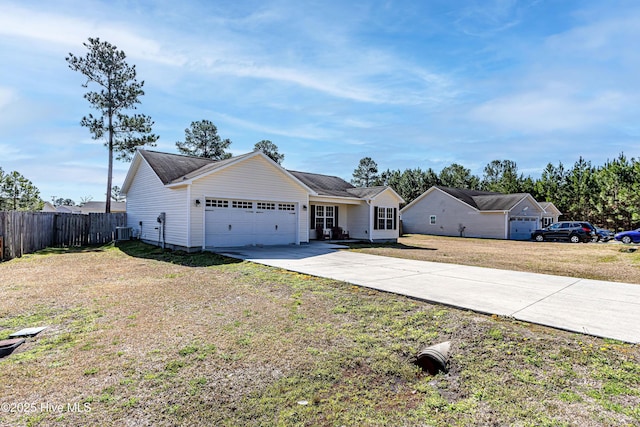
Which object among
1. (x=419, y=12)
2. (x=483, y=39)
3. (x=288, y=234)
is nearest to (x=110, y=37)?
(x=288, y=234)

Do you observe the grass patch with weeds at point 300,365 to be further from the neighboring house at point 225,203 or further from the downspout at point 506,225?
the downspout at point 506,225

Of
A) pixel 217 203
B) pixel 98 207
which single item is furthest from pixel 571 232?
pixel 98 207

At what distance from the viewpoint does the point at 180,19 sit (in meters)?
9.80

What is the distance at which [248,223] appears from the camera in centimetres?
1542

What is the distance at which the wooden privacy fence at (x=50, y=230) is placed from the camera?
12.3 metres

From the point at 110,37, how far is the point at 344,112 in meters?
16.9

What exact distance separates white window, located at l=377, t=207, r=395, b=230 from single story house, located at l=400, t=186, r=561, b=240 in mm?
12417

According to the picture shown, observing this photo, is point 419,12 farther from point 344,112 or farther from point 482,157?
point 482,157

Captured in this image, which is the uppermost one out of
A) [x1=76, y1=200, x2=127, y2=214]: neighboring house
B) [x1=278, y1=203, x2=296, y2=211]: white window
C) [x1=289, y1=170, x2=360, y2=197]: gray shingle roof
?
[x1=289, y1=170, x2=360, y2=197]: gray shingle roof

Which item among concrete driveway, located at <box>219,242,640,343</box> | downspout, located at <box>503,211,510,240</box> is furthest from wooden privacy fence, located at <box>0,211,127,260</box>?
downspout, located at <box>503,211,510,240</box>

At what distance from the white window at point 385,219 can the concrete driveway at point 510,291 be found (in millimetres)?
10043

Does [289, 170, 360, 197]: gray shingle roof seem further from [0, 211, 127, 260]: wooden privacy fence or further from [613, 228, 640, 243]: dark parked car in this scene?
[613, 228, 640, 243]: dark parked car

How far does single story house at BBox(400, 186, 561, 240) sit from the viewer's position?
1152 inches

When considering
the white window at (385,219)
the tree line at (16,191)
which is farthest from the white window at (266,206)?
the tree line at (16,191)
